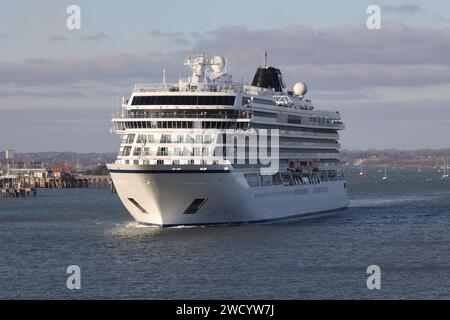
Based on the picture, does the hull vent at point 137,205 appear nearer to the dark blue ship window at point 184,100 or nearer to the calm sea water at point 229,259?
the calm sea water at point 229,259

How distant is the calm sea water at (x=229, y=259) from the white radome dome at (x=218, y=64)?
1198 centimetres

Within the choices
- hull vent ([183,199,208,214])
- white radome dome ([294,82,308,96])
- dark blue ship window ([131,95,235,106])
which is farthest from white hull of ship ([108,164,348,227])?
white radome dome ([294,82,308,96])

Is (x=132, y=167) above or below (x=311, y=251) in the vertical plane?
above

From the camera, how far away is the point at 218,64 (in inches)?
2899

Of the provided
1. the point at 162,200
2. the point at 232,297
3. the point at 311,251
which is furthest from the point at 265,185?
the point at 232,297

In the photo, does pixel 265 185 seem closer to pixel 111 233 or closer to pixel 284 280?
pixel 111 233

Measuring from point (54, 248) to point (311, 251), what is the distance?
14.9 metres

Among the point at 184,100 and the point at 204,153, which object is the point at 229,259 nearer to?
the point at 204,153

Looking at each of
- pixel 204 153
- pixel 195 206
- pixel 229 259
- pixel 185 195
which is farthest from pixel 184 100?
pixel 229 259

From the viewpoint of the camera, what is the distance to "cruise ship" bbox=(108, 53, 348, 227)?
63.5 metres

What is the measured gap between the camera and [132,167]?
208 ft

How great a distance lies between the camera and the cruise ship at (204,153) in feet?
208

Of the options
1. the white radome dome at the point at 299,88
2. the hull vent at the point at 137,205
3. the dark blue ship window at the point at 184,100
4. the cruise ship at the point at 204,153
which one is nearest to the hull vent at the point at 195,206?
the cruise ship at the point at 204,153

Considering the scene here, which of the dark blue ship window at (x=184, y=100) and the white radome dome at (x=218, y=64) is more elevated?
the white radome dome at (x=218, y=64)
